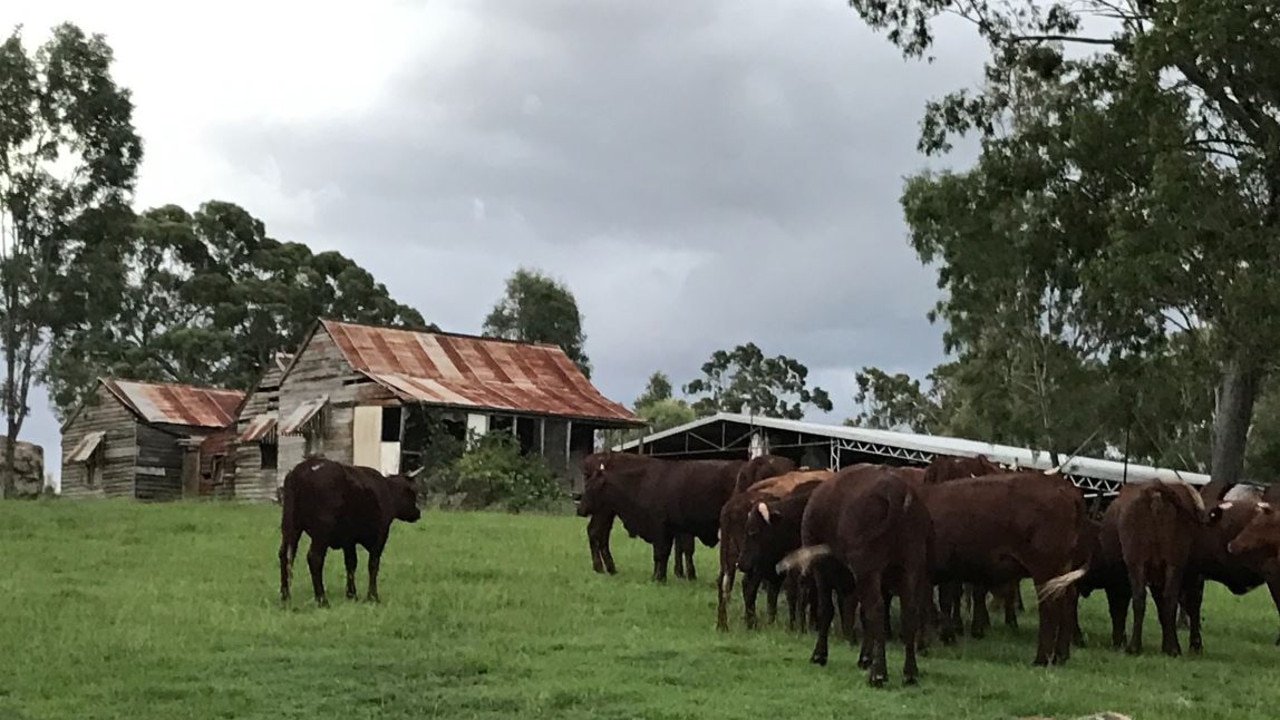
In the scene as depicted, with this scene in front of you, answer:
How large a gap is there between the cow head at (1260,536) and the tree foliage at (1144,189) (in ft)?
19.8

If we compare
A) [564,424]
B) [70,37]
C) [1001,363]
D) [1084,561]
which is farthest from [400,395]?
[1084,561]

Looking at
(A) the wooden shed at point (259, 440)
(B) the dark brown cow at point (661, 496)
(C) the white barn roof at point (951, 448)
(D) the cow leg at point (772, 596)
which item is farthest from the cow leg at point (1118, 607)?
(A) the wooden shed at point (259, 440)

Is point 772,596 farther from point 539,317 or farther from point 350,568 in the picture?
point 539,317

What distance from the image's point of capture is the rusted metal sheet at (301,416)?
3997 cm

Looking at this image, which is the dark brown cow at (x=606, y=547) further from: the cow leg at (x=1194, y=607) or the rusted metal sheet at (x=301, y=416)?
the rusted metal sheet at (x=301, y=416)

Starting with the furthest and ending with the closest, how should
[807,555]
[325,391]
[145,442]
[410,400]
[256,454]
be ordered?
[145,442]
[256,454]
[325,391]
[410,400]
[807,555]

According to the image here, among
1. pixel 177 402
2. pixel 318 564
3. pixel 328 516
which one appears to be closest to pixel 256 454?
pixel 177 402

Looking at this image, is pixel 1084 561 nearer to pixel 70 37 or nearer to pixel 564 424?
pixel 564 424

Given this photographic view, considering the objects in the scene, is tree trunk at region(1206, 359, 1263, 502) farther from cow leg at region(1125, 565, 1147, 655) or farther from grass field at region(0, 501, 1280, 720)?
cow leg at region(1125, 565, 1147, 655)

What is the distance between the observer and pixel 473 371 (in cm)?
4247

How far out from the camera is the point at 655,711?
1014 centimetres

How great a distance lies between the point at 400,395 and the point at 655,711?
92.4ft

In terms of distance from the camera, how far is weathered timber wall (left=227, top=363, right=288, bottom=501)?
44156 millimetres

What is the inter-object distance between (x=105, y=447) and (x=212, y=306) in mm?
14122
